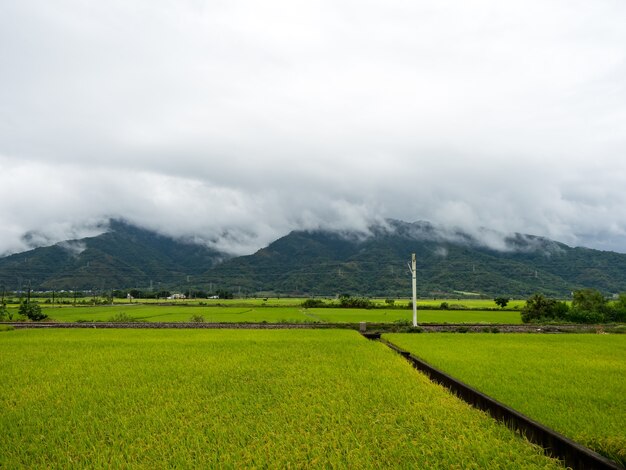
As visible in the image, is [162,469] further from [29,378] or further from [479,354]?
[479,354]

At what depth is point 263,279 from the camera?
130625mm

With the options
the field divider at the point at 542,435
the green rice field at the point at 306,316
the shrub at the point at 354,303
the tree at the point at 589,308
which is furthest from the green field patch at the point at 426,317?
the field divider at the point at 542,435

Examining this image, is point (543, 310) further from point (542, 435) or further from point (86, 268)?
point (86, 268)

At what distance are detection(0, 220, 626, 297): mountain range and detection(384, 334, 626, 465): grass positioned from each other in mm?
83004

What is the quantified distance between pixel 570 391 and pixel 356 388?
4373 mm

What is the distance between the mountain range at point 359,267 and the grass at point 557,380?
272 feet

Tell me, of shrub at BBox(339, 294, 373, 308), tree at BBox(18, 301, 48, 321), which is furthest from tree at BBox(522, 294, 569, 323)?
tree at BBox(18, 301, 48, 321)

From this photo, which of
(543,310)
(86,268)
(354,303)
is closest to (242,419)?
(543,310)

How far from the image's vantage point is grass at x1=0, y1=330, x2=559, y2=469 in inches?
203

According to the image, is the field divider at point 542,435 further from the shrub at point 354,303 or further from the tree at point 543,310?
the shrub at point 354,303

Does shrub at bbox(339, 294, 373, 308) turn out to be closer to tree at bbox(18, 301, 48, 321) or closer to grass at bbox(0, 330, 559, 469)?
tree at bbox(18, 301, 48, 321)

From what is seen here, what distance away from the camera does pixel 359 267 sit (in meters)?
122

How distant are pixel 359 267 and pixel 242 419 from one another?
4557 inches

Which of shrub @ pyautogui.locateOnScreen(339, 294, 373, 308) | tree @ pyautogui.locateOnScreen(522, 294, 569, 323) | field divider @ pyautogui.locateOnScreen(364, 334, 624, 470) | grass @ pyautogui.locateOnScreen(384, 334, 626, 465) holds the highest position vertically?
field divider @ pyautogui.locateOnScreen(364, 334, 624, 470)
